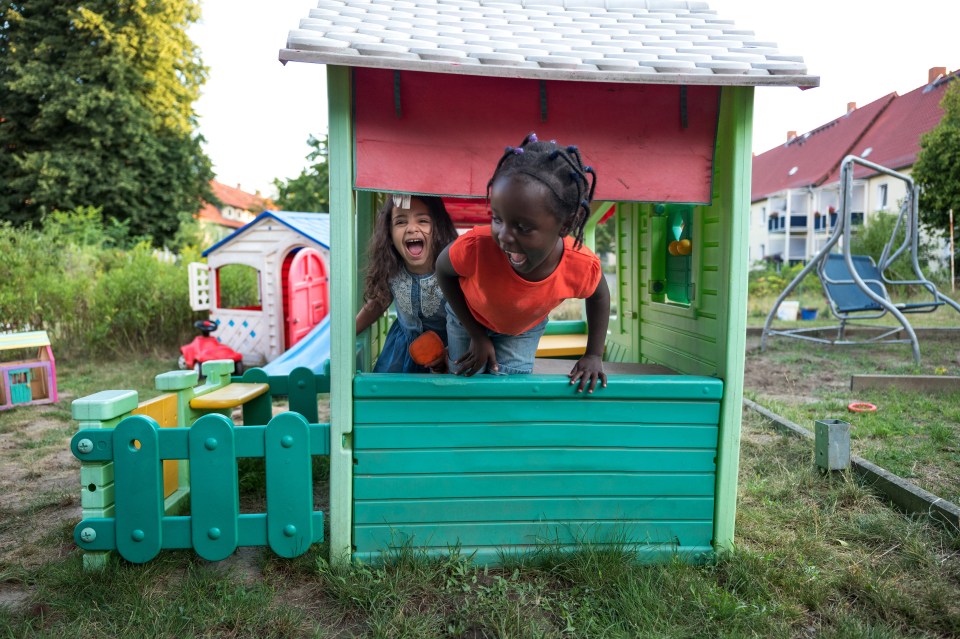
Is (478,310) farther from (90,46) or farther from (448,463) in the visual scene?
(90,46)

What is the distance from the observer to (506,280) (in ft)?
7.98

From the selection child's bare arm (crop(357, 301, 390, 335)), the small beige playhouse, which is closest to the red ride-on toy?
the small beige playhouse

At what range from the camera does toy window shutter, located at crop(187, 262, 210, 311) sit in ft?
26.7

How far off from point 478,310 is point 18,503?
9.12 ft

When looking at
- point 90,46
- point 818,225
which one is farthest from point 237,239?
point 818,225

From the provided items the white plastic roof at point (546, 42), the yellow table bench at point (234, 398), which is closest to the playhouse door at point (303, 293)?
the yellow table bench at point (234, 398)

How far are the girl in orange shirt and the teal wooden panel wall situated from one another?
0.17 metres

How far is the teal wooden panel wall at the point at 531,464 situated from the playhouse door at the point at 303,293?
5.94m

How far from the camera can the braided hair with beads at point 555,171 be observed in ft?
6.66

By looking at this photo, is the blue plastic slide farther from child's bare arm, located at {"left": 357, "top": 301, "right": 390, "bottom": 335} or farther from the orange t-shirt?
the orange t-shirt

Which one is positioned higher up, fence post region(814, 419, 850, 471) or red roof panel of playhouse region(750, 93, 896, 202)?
red roof panel of playhouse region(750, 93, 896, 202)

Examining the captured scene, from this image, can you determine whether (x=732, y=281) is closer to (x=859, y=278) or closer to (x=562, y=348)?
(x=562, y=348)

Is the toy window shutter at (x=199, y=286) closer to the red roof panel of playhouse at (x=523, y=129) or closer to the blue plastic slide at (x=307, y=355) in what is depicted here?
the blue plastic slide at (x=307, y=355)

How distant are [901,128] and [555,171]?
113 ft
